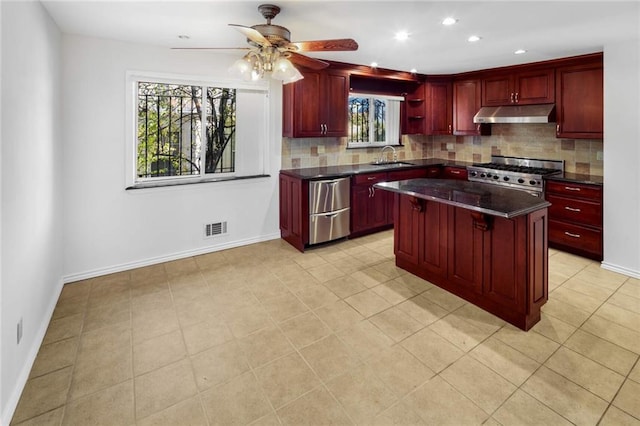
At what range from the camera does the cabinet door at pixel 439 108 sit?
5609 millimetres

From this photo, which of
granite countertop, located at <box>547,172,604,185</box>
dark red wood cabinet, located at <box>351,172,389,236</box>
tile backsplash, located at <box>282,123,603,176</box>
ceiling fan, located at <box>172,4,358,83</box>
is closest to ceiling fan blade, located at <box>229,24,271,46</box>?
ceiling fan, located at <box>172,4,358,83</box>

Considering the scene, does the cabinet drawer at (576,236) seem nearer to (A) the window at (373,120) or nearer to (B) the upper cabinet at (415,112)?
(B) the upper cabinet at (415,112)

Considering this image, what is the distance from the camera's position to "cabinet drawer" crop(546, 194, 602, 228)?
3766mm

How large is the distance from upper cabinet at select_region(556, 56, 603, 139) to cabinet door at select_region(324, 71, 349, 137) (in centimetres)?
267

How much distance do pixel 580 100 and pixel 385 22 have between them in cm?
284

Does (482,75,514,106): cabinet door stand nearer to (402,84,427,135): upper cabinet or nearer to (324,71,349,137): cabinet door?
(402,84,427,135): upper cabinet

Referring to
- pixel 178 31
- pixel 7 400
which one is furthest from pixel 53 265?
pixel 178 31

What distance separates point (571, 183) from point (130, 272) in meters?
5.02

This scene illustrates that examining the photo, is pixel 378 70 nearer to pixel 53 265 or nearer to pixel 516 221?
pixel 516 221

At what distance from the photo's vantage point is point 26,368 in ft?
6.78

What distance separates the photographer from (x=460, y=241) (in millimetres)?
2959

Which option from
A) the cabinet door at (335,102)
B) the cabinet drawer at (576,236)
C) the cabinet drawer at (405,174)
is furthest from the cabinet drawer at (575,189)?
the cabinet door at (335,102)

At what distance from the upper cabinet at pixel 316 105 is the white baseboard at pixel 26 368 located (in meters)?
3.07

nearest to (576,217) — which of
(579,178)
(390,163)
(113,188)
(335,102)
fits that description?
(579,178)
